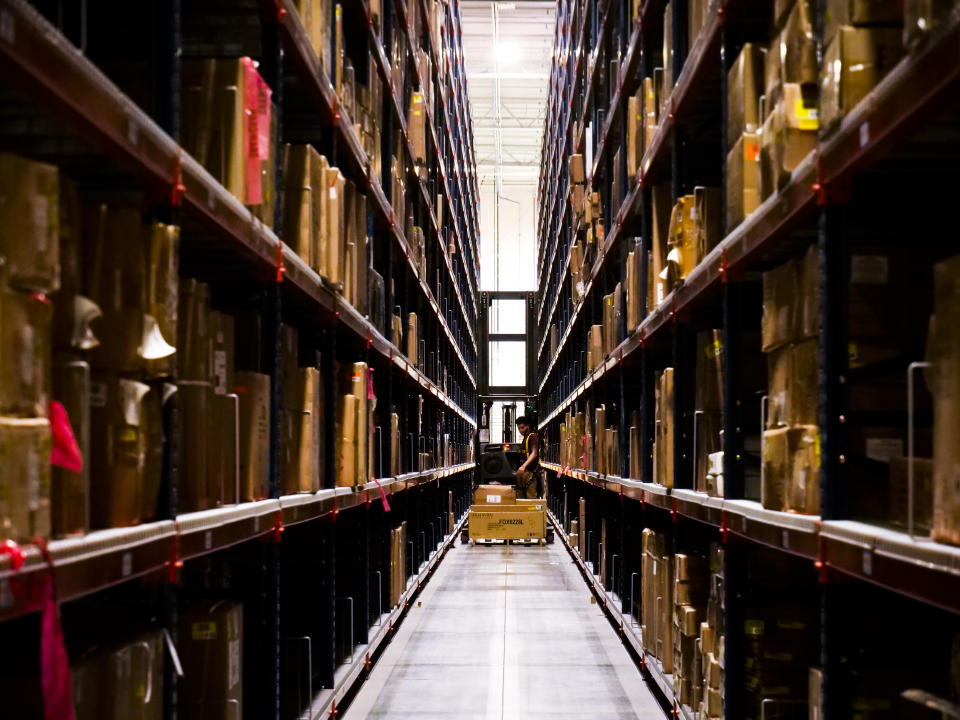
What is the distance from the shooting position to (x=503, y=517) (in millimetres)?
13227

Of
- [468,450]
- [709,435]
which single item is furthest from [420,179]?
[468,450]

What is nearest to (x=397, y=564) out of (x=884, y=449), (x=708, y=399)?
(x=708, y=399)

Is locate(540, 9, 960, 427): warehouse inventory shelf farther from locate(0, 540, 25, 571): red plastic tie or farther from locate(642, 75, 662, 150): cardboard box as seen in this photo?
locate(0, 540, 25, 571): red plastic tie

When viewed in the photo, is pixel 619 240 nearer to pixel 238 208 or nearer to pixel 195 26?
pixel 195 26

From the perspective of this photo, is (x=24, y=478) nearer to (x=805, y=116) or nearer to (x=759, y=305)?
(x=805, y=116)

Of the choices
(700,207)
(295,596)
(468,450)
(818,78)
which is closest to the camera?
(818,78)

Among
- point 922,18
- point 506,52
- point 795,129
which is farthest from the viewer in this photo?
point 506,52

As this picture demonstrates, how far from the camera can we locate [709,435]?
162 inches

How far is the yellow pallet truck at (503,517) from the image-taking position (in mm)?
13117

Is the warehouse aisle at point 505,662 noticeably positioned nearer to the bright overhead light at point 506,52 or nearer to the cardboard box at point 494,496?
the cardboard box at point 494,496

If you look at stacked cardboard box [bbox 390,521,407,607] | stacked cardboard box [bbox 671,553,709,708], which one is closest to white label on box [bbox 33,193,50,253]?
stacked cardboard box [bbox 671,553,709,708]

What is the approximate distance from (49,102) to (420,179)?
694 centimetres

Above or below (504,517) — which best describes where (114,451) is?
above

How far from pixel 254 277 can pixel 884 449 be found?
2.33m
